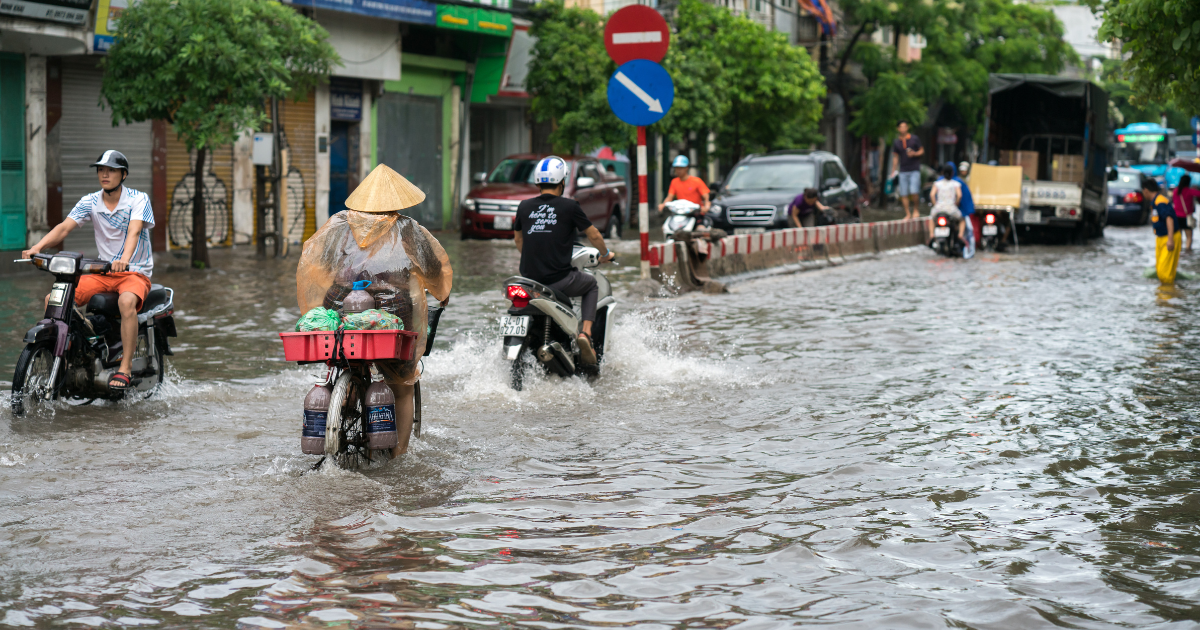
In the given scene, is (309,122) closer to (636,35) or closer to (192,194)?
(192,194)

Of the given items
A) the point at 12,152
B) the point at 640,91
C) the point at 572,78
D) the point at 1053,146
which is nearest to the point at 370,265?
the point at 640,91

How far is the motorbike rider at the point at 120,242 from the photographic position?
802 cm

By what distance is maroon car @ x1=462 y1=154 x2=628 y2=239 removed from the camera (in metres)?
23.5

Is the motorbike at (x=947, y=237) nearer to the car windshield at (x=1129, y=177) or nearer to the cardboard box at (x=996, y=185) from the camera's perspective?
the cardboard box at (x=996, y=185)

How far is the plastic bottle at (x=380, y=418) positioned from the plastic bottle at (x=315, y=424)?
0.22 metres

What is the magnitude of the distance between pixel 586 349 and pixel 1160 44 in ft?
20.0

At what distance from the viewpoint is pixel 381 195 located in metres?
6.28

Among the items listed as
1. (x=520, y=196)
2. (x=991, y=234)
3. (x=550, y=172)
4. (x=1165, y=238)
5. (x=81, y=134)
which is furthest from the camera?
(x=991, y=234)

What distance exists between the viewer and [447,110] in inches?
1168

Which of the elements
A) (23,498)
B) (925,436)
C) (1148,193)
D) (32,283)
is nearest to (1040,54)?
(1148,193)

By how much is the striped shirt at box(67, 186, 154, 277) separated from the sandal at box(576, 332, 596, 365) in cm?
277

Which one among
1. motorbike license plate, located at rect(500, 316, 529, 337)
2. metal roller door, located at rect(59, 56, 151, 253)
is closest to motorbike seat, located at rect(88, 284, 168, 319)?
motorbike license plate, located at rect(500, 316, 529, 337)

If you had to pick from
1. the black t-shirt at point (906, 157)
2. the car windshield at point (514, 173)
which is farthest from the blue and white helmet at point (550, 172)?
the black t-shirt at point (906, 157)

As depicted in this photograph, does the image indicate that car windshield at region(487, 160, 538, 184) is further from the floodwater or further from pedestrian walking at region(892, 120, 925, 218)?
the floodwater
